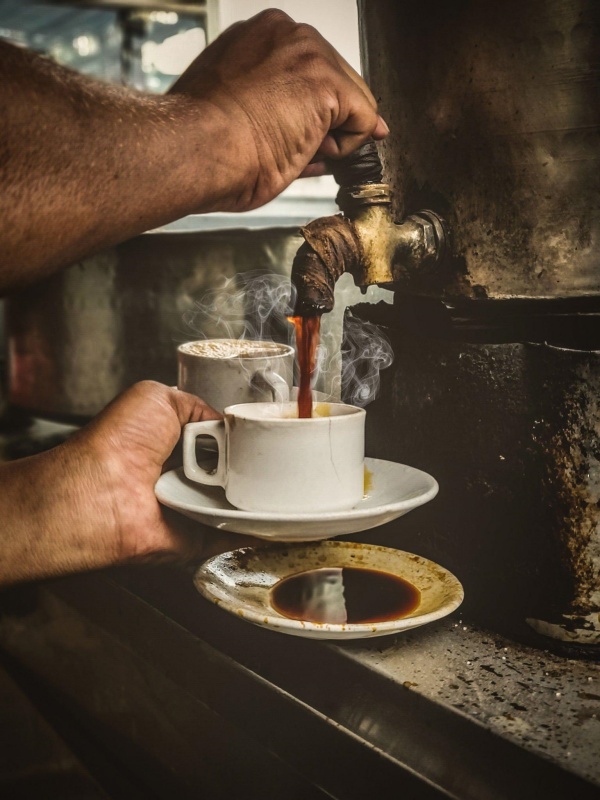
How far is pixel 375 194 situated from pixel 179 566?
2.29ft

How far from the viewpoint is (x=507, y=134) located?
41.6 inches

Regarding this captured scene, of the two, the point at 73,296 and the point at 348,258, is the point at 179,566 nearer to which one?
the point at 348,258

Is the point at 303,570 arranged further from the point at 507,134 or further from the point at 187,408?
the point at 507,134

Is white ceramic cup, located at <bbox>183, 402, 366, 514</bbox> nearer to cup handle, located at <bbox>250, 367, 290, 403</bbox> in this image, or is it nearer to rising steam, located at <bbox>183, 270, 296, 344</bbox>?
cup handle, located at <bbox>250, 367, 290, 403</bbox>

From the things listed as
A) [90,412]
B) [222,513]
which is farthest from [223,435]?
[90,412]

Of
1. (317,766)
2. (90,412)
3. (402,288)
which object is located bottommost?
(317,766)

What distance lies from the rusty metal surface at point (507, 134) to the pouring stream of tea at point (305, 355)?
209 millimetres

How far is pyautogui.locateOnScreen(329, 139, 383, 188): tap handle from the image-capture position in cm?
120

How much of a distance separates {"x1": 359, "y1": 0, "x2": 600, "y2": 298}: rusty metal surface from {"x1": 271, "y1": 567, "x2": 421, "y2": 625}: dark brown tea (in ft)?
1.40

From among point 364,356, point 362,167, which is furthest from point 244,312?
point 362,167

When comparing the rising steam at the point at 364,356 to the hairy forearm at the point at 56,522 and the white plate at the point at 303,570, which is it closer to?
the white plate at the point at 303,570

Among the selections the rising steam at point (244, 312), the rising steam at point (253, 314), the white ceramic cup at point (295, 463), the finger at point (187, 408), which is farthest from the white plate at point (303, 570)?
the rising steam at point (244, 312)

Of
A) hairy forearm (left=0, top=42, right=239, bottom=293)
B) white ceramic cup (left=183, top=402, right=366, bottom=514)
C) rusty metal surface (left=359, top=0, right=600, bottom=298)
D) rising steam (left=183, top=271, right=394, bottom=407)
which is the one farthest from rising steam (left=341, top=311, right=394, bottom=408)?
rising steam (left=183, top=271, right=394, bottom=407)

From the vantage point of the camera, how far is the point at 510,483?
1.08 metres
